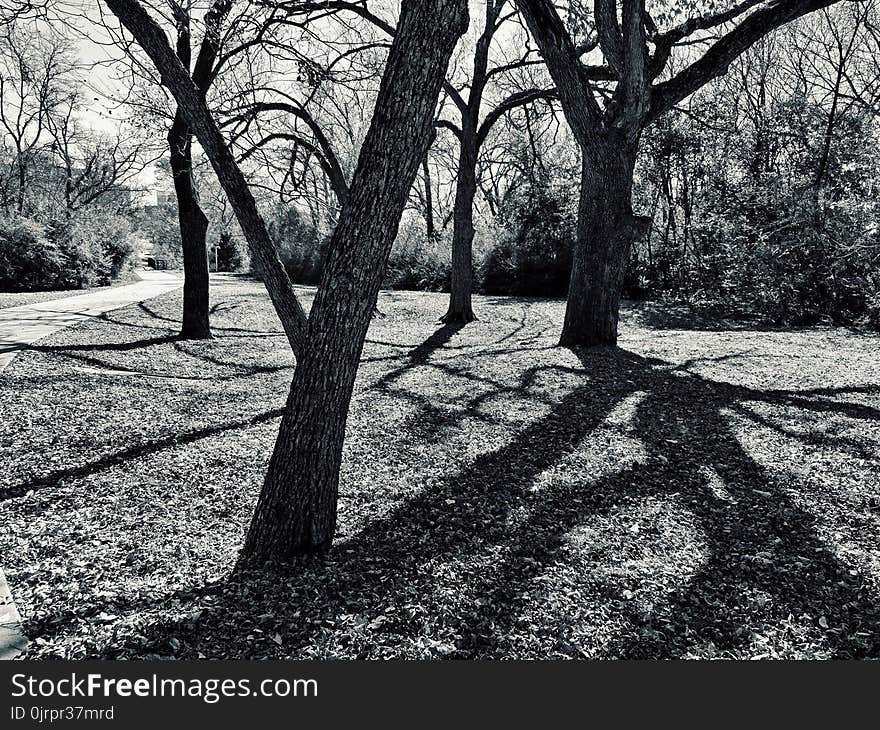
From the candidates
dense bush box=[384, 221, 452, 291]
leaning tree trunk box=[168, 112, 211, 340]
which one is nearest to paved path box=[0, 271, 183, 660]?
leaning tree trunk box=[168, 112, 211, 340]

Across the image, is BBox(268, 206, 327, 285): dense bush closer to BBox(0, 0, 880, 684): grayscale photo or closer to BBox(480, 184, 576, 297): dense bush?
BBox(480, 184, 576, 297): dense bush

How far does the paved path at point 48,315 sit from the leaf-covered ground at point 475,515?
1.87 m

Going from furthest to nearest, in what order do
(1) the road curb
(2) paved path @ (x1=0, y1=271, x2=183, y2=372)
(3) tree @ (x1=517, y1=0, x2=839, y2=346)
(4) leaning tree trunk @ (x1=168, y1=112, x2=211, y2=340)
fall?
(4) leaning tree trunk @ (x1=168, y1=112, x2=211, y2=340) < (2) paved path @ (x1=0, y1=271, x2=183, y2=372) < (3) tree @ (x1=517, y1=0, x2=839, y2=346) < (1) the road curb

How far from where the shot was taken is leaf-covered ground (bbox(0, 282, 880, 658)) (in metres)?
2.51

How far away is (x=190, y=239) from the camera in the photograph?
9.95 m

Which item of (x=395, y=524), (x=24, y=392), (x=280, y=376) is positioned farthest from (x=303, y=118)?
(x=395, y=524)

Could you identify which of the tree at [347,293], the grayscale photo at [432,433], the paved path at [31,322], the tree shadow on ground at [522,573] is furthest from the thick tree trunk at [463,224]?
the tree at [347,293]

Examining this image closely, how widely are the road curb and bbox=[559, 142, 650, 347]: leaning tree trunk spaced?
23.3 feet

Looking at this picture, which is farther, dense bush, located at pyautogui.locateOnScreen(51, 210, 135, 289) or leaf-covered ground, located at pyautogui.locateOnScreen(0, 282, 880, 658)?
dense bush, located at pyautogui.locateOnScreen(51, 210, 135, 289)

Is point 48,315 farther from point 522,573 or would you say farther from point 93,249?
point 522,573

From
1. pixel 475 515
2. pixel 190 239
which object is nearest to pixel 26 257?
pixel 190 239

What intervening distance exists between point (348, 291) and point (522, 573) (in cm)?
154

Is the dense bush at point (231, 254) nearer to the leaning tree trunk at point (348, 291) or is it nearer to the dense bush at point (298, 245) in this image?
the dense bush at point (298, 245)

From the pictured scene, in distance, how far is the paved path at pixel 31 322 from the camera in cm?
246
